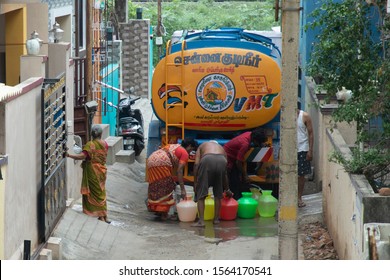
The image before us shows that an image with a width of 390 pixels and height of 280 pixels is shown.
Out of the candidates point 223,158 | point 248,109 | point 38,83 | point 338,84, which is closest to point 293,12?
point 338,84

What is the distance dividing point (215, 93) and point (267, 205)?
2.07 m

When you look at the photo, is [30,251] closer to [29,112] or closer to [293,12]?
[29,112]

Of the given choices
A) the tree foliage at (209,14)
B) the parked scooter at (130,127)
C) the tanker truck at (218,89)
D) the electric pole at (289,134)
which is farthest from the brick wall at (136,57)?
the electric pole at (289,134)

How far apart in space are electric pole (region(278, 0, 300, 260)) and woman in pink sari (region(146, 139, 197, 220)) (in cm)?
486

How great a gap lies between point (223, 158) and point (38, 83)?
3.57 m

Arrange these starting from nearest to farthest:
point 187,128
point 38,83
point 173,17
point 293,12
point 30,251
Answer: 1. point 293,12
2. point 30,251
3. point 38,83
4. point 187,128
5. point 173,17

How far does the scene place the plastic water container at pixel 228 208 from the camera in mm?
15398

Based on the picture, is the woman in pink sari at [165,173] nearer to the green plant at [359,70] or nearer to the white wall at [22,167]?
the green plant at [359,70]

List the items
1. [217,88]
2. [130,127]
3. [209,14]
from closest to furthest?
[217,88], [130,127], [209,14]

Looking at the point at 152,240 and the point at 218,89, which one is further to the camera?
the point at 218,89

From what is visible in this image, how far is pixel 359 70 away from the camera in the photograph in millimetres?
12055

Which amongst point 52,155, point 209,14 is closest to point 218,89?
point 52,155

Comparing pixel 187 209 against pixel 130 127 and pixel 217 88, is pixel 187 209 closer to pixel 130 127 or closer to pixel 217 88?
pixel 217 88

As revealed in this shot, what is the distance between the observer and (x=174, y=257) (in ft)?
42.3
